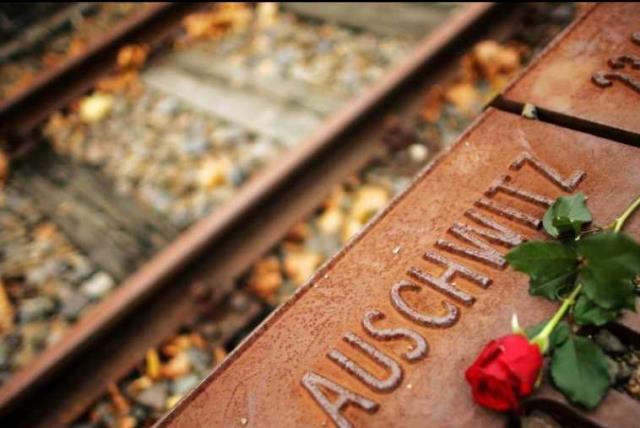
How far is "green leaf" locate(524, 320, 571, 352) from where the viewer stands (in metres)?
0.88

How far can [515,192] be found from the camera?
3.89 feet

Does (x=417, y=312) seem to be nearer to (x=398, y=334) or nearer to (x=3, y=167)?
(x=398, y=334)

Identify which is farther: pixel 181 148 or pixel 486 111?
pixel 181 148

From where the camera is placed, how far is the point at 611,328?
3.10ft

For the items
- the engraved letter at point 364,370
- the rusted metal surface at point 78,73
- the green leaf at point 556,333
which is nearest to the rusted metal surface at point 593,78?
the green leaf at point 556,333

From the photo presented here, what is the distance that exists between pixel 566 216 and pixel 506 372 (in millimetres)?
388

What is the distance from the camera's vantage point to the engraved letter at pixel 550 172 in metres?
1.15

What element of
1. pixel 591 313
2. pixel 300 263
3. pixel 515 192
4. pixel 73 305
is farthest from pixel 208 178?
pixel 591 313

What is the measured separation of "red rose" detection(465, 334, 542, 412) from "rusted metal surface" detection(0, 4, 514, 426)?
145 centimetres

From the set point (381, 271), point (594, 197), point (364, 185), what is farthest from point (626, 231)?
point (364, 185)

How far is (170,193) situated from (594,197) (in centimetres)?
219

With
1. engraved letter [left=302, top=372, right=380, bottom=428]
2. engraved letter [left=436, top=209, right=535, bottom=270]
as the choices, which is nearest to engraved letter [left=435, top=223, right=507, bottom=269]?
engraved letter [left=436, top=209, right=535, bottom=270]

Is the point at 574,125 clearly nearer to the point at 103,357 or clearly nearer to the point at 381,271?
the point at 381,271

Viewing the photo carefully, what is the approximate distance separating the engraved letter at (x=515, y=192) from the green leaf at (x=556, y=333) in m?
0.33
